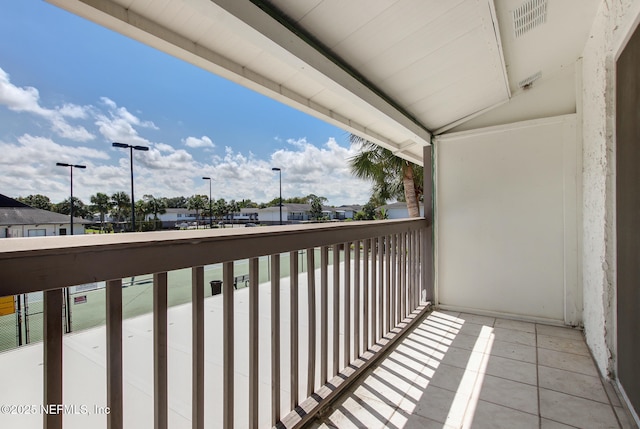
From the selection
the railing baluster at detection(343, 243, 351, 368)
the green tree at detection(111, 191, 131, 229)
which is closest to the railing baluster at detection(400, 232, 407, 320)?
the railing baluster at detection(343, 243, 351, 368)

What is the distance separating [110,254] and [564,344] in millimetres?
3174

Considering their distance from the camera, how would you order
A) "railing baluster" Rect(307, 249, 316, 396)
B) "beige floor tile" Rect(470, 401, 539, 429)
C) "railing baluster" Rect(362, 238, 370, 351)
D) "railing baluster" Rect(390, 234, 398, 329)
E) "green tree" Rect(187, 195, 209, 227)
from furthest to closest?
1. "green tree" Rect(187, 195, 209, 227)
2. "railing baluster" Rect(390, 234, 398, 329)
3. "railing baluster" Rect(362, 238, 370, 351)
4. "railing baluster" Rect(307, 249, 316, 396)
5. "beige floor tile" Rect(470, 401, 539, 429)

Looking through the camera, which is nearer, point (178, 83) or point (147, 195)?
point (147, 195)

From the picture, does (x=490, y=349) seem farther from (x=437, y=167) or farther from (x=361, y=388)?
(x=437, y=167)

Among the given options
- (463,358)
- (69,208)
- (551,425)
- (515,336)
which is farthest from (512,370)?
(69,208)

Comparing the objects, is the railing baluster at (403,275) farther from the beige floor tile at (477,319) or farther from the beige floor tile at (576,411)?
the beige floor tile at (576,411)

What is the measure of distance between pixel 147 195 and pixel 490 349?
464 inches

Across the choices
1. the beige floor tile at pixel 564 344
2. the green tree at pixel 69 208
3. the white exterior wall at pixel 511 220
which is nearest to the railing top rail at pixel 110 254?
the beige floor tile at pixel 564 344

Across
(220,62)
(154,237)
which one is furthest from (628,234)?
(220,62)

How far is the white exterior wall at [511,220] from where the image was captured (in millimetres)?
2812

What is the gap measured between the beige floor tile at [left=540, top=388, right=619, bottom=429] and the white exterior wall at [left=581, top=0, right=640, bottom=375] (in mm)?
352

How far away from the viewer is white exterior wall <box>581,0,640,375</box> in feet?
5.71

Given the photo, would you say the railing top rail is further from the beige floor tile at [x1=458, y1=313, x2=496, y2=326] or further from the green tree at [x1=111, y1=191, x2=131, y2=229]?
the green tree at [x1=111, y1=191, x2=131, y2=229]

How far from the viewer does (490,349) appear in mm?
2410
